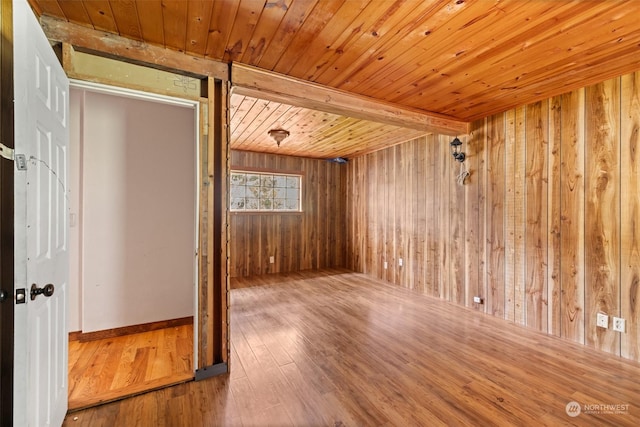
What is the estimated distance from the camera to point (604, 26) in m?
1.71

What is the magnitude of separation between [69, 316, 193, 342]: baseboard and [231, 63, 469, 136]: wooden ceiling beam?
8.23 feet

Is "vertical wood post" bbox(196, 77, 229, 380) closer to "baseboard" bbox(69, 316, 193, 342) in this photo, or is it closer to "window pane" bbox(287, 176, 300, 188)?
"baseboard" bbox(69, 316, 193, 342)

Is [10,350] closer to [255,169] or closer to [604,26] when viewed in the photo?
[604,26]

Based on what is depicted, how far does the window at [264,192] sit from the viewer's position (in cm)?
546

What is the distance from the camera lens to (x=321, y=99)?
8.33 feet

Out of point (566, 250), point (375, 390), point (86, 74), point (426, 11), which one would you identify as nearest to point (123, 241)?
point (86, 74)

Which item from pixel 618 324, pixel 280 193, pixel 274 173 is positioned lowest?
pixel 618 324

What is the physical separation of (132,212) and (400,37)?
9.63 feet

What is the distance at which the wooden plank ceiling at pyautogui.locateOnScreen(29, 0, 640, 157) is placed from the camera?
5.14 ft

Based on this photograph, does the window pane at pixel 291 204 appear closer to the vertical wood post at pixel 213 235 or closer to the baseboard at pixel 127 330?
the baseboard at pixel 127 330

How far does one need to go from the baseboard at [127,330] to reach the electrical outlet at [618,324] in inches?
163

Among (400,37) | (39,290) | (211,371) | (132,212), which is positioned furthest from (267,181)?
(39,290)

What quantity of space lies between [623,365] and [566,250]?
101 cm

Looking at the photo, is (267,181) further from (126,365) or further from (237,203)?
(126,365)
